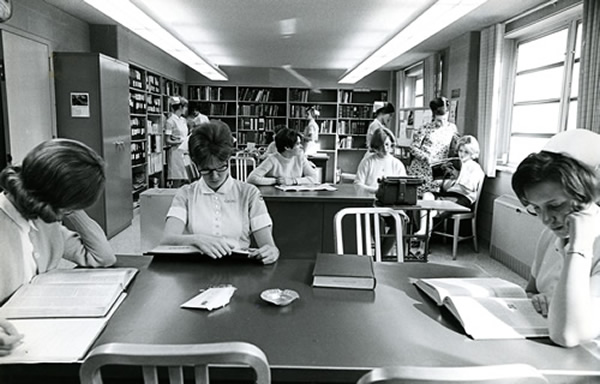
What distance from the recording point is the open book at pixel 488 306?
1.28 m

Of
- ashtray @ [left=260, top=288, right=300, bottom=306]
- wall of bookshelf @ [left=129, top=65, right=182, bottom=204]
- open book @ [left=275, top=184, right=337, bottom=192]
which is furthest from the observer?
wall of bookshelf @ [left=129, top=65, right=182, bottom=204]

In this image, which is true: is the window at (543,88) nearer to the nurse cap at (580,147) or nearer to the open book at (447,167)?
the open book at (447,167)

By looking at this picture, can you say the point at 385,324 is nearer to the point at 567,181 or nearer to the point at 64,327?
the point at 567,181

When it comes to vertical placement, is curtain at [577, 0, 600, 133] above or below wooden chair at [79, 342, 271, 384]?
above

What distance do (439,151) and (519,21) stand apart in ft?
5.65

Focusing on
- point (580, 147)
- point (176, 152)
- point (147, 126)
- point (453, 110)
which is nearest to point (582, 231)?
point (580, 147)

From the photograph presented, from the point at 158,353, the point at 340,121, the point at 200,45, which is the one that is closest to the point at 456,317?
the point at 158,353

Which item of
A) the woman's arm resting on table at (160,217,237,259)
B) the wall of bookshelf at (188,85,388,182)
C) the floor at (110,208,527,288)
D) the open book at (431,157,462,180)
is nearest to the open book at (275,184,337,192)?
the floor at (110,208,527,288)

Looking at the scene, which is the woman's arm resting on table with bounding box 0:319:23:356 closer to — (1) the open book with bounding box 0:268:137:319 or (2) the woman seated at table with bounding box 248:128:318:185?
(1) the open book with bounding box 0:268:137:319

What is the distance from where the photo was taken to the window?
180 inches

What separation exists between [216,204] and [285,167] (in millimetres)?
2475

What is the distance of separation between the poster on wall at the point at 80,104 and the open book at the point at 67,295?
4.14 m

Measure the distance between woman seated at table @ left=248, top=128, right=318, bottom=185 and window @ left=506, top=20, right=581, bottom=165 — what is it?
2.34 meters

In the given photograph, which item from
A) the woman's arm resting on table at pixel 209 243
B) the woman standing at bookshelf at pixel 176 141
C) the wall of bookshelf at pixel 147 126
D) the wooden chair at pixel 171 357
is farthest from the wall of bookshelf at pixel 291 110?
the wooden chair at pixel 171 357
